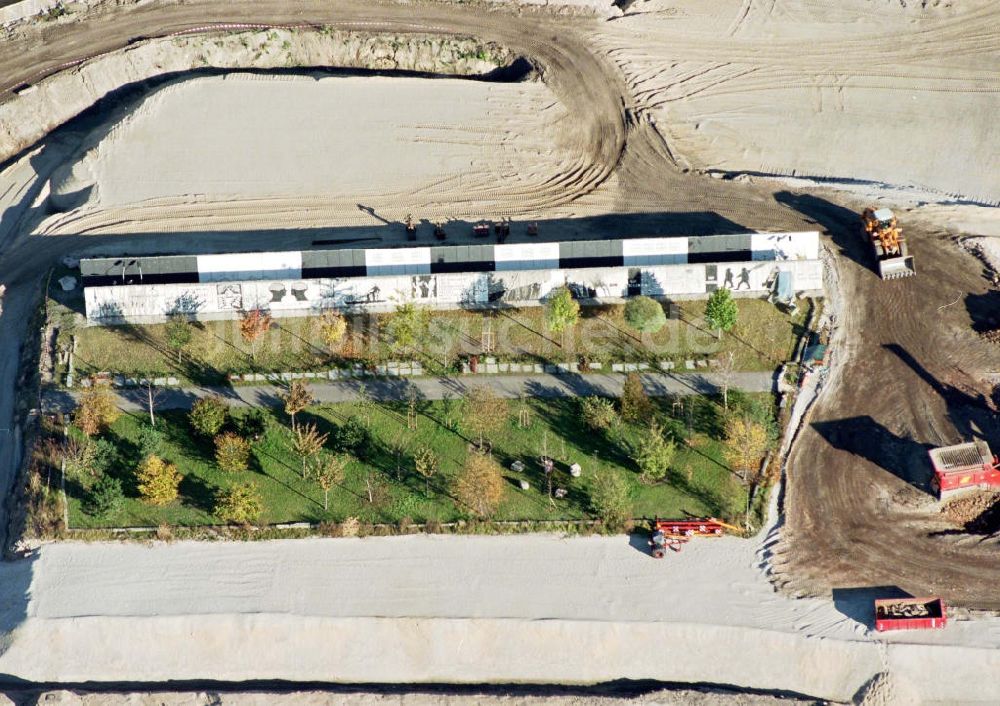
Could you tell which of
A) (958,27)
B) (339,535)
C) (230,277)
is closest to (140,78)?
(230,277)

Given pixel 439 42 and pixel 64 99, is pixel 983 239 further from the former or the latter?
pixel 64 99

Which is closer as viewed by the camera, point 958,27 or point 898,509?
point 898,509

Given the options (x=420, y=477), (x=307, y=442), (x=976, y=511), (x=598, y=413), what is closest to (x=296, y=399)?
(x=307, y=442)

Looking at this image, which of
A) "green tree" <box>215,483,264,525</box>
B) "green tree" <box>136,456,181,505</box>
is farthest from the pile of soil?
"green tree" <box>136,456,181,505</box>

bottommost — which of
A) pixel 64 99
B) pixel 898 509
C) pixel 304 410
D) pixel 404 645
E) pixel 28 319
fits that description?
pixel 404 645

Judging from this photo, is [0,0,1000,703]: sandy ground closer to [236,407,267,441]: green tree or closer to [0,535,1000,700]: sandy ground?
[0,535,1000,700]: sandy ground

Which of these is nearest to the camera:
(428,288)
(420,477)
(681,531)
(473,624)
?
(473,624)

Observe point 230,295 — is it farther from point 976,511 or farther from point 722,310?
point 976,511
